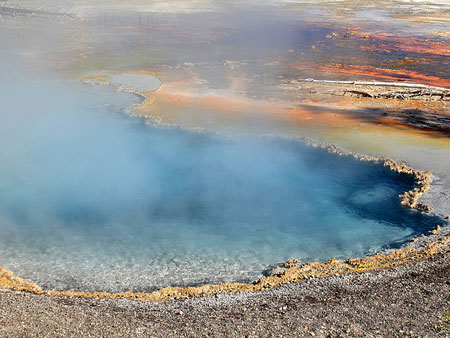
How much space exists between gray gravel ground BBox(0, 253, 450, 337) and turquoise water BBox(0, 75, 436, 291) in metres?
0.79

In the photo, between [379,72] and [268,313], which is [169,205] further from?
[379,72]

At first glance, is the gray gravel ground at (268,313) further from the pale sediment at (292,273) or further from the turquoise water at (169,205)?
the turquoise water at (169,205)

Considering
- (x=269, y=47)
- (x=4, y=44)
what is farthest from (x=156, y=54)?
(x=4, y=44)

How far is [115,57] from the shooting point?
66.5 feet

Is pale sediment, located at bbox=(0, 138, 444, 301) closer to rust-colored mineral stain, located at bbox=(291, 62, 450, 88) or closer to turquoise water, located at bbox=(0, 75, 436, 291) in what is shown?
turquoise water, located at bbox=(0, 75, 436, 291)

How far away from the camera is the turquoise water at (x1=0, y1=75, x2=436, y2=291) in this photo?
7.44 metres

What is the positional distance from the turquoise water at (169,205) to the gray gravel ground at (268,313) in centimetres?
79

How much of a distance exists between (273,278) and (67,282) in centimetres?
309

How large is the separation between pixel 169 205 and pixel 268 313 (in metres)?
3.92

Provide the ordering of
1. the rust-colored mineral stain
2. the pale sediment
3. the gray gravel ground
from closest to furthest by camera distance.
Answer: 1. the gray gravel ground
2. the pale sediment
3. the rust-colored mineral stain

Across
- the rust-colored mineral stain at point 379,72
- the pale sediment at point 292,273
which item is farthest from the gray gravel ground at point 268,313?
the rust-colored mineral stain at point 379,72

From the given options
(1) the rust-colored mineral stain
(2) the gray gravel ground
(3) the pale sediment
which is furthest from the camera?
(1) the rust-colored mineral stain

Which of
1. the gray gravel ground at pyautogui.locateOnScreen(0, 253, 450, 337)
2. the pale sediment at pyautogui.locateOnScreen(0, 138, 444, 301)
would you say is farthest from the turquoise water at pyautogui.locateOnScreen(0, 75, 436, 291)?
the gray gravel ground at pyautogui.locateOnScreen(0, 253, 450, 337)

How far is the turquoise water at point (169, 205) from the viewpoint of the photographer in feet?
24.4
